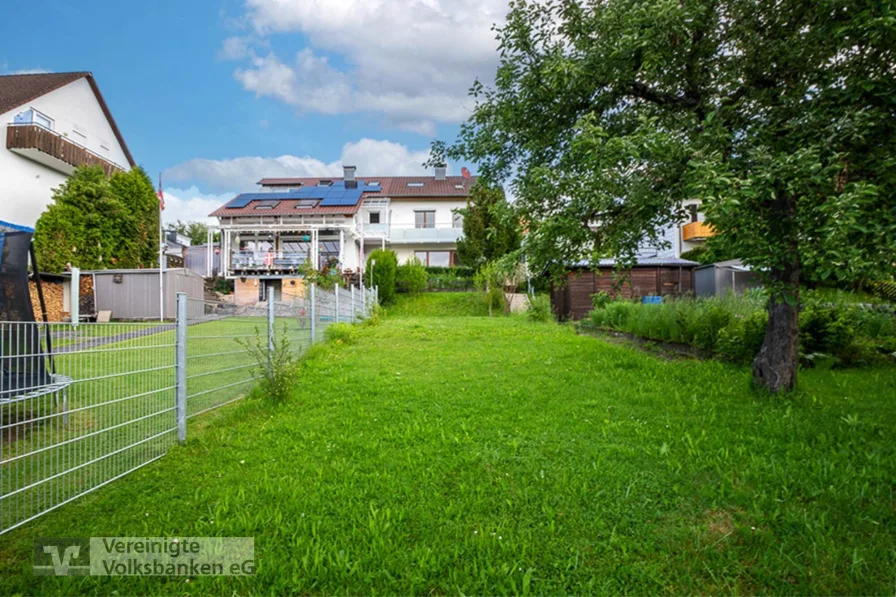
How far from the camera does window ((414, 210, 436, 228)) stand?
29781 mm

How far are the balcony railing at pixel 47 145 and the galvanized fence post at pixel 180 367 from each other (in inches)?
784

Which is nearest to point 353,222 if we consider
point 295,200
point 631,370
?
point 295,200

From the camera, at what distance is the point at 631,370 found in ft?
21.0

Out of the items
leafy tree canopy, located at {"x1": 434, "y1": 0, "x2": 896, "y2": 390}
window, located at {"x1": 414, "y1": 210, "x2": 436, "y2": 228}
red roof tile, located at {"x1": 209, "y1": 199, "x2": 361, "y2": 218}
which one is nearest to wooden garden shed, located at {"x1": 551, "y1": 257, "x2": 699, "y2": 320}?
leafy tree canopy, located at {"x1": 434, "y1": 0, "x2": 896, "y2": 390}

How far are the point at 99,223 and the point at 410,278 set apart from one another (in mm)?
13014

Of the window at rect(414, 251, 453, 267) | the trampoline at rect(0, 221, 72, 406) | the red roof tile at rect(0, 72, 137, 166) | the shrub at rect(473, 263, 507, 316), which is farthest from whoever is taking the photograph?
the window at rect(414, 251, 453, 267)

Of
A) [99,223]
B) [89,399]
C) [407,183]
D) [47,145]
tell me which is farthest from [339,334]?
[407,183]

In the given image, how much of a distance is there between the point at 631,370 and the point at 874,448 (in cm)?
307

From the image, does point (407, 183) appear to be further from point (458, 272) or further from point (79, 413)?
point (79, 413)

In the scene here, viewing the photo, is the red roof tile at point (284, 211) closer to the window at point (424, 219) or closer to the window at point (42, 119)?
the window at point (424, 219)

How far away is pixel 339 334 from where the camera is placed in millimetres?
9523

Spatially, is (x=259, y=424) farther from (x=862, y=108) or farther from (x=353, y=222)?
(x=353, y=222)

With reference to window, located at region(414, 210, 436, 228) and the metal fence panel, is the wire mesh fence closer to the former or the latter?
the metal fence panel

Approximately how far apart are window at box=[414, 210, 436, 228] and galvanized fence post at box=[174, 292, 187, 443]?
26382 millimetres
